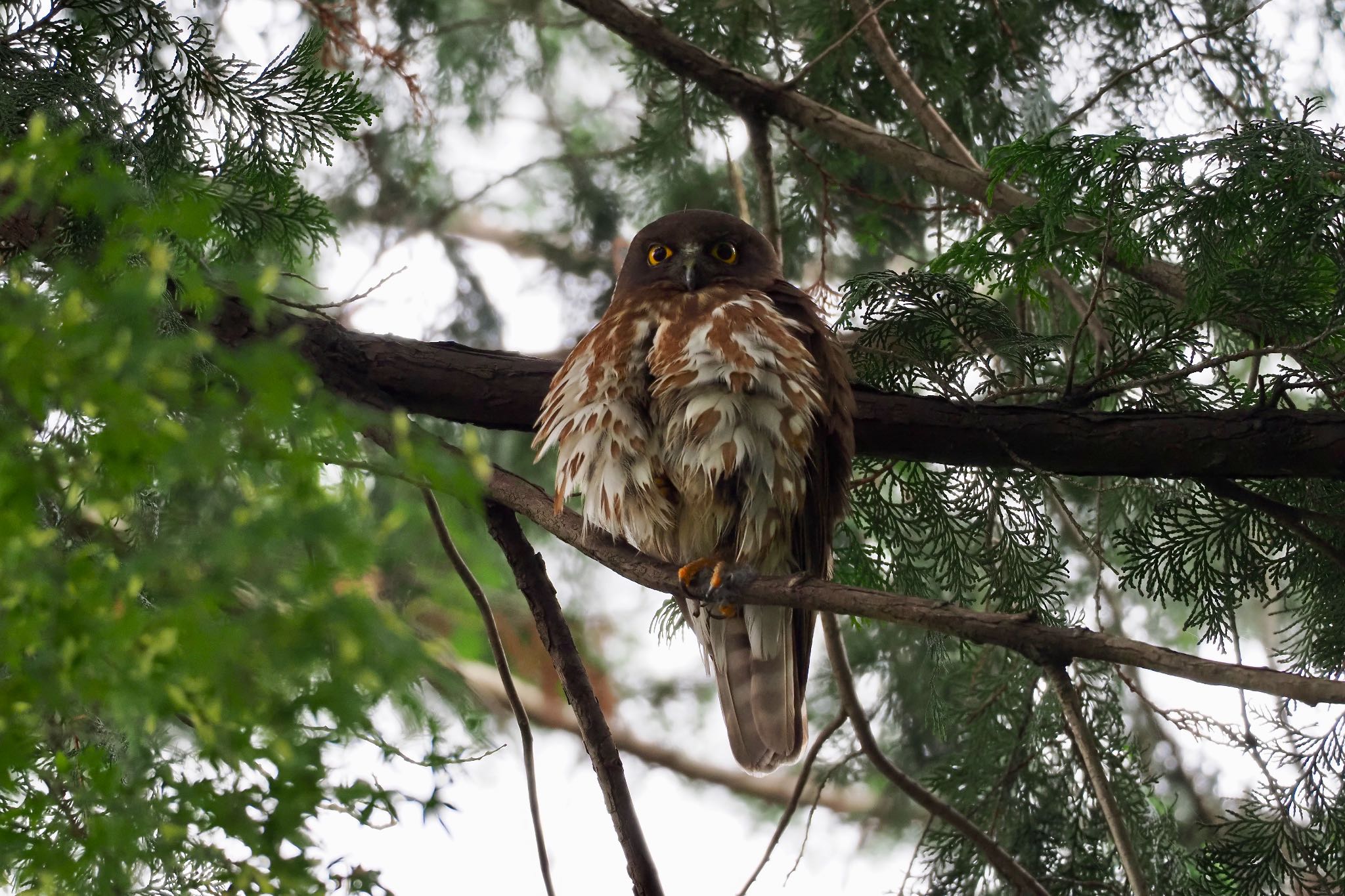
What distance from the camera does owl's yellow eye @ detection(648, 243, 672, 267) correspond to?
394 cm

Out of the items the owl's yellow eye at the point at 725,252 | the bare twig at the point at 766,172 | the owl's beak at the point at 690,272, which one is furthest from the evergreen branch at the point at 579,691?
the bare twig at the point at 766,172

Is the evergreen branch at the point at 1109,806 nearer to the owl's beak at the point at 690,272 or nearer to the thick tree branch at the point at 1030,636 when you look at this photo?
the thick tree branch at the point at 1030,636

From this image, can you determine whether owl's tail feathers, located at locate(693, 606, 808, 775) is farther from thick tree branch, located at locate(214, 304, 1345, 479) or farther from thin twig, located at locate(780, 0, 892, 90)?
thin twig, located at locate(780, 0, 892, 90)

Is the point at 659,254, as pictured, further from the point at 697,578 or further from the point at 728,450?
the point at 697,578

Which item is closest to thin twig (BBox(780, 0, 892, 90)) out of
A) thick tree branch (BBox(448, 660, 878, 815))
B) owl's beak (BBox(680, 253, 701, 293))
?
owl's beak (BBox(680, 253, 701, 293))

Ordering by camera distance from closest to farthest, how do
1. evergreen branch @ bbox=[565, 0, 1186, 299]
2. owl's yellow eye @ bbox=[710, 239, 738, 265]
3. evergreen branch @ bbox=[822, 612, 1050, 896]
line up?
evergreen branch @ bbox=[822, 612, 1050, 896], evergreen branch @ bbox=[565, 0, 1186, 299], owl's yellow eye @ bbox=[710, 239, 738, 265]

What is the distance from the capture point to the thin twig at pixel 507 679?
110 inches

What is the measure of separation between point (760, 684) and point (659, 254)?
1.51 meters

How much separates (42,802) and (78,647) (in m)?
0.42

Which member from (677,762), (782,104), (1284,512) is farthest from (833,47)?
A: (677,762)

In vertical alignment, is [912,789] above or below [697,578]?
below

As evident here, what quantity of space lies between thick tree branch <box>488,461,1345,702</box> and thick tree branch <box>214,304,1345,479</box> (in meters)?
0.88

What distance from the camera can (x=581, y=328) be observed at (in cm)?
595

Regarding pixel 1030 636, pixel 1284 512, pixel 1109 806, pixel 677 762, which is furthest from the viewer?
pixel 677 762
